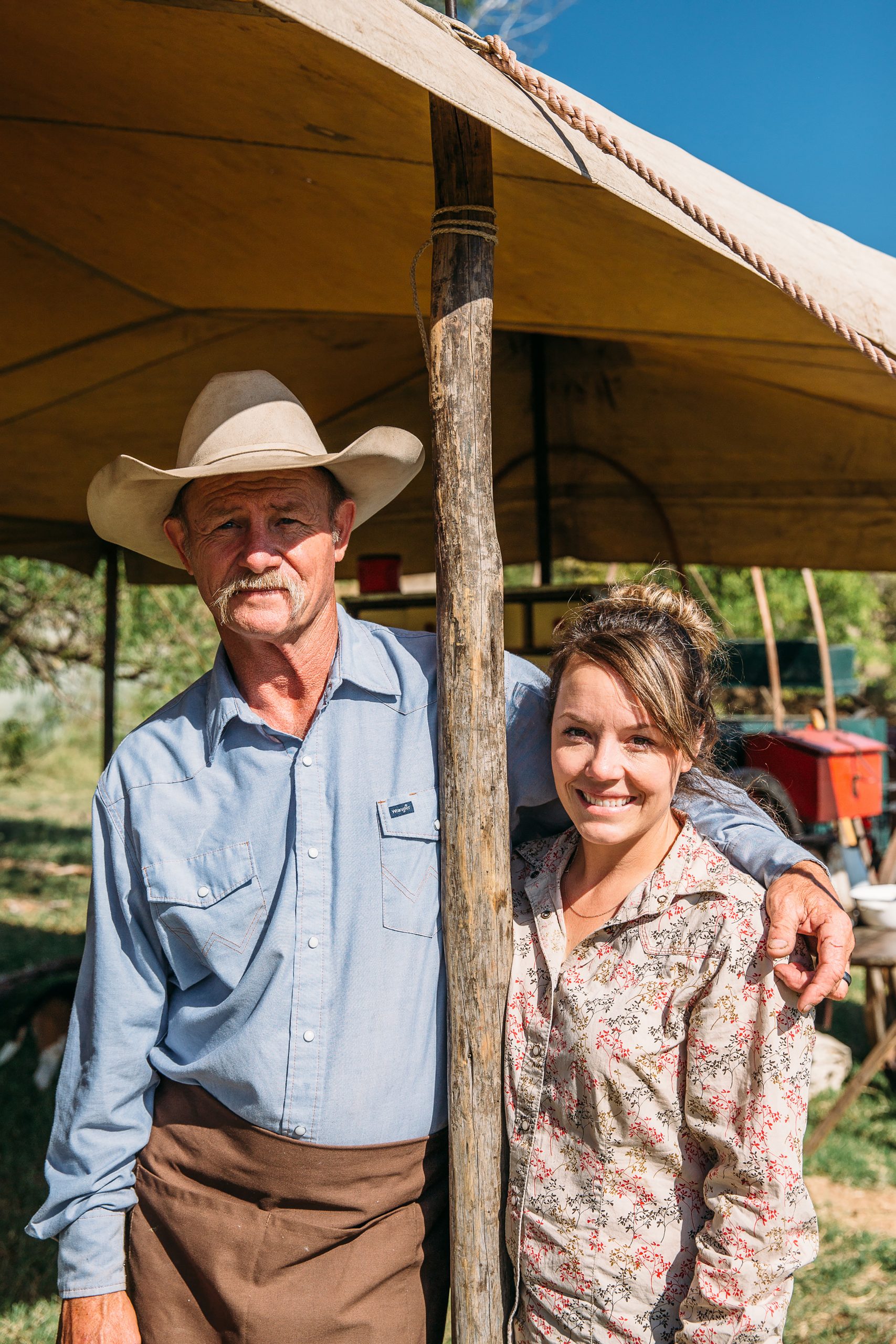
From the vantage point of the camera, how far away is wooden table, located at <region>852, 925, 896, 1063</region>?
332cm

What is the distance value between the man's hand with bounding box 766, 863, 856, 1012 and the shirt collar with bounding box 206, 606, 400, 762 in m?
0.73

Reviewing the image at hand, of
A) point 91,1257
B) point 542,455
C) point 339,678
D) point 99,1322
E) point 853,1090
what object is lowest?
point 853,1090

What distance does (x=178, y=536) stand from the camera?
1.97 meters

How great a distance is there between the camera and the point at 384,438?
185 centimetres

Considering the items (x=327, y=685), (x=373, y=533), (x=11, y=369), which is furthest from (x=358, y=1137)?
(x=373, y=533)

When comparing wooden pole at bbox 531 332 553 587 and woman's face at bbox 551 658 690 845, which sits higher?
wooden pole at bbox 531 332 553 587

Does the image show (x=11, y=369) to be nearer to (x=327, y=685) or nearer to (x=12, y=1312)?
(x=327, y=685)

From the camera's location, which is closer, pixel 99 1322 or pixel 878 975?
pixel 99 1322

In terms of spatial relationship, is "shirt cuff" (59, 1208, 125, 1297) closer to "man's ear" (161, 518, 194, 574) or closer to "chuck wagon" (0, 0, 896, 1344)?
"chuck wagon" (0, 0, 896, 1344)

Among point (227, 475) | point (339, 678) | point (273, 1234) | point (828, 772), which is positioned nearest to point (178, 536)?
point (227, 475)

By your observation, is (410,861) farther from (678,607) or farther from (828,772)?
(828,772)

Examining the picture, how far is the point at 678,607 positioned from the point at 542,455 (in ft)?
9.29

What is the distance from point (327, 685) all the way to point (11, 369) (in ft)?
5.86

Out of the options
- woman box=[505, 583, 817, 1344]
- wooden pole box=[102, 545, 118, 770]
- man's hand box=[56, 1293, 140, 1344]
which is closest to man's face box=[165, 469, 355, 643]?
woman box=[505, 583, 817, 1344]
